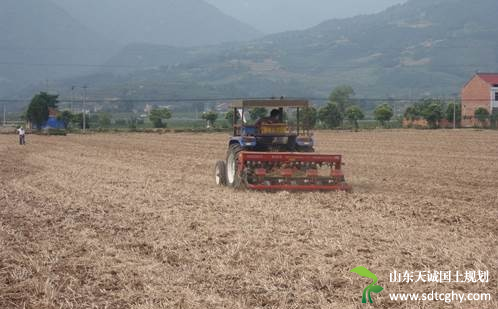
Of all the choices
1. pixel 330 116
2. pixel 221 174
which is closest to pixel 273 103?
pixel 221 174

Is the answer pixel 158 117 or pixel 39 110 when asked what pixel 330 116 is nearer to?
pixel 158 117

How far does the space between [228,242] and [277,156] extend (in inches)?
236

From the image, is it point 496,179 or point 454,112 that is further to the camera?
point 454,112

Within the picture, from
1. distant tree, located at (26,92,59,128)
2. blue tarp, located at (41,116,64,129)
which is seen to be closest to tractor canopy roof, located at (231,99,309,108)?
blue tarp, located at (41,116,64,129)

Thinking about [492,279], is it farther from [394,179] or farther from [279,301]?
[394,179]

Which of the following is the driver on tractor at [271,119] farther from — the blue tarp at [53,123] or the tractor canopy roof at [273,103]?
the blue tarp at [53,123]

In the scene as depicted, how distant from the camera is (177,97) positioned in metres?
196

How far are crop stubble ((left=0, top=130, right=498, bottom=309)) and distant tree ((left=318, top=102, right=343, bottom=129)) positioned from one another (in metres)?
57.9

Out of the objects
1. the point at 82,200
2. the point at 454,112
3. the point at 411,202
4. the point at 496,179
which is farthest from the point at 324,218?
the point at 454,112

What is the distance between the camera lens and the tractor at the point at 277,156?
50.0 ft

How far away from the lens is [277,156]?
15305 millimetres

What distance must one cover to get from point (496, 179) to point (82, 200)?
10.9 metres

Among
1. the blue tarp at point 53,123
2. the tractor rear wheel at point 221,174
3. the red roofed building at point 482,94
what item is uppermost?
the red roofed building at point 482,94

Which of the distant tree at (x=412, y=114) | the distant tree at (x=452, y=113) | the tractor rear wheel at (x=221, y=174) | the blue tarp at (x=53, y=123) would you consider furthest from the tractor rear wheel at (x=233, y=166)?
the blue tarp at (x=53, y=123)
